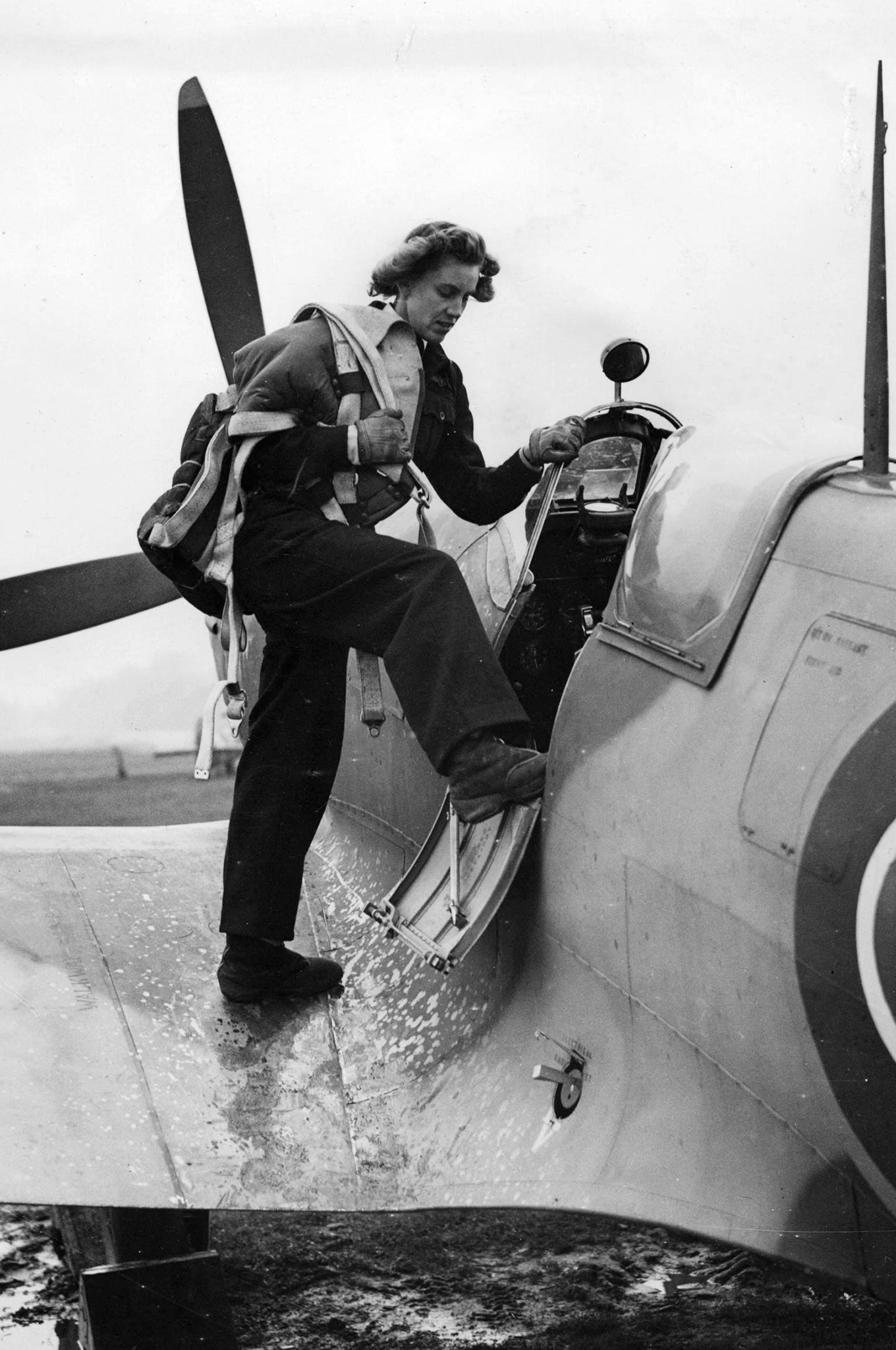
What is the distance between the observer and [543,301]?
5695 mm

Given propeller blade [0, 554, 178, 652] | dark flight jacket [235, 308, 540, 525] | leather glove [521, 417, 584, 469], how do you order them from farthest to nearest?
propeller blade [0, 554, 178, 652]
leather glove [521, 417, 584, 469]
dark flight jacket [235, 308, 540, 525]

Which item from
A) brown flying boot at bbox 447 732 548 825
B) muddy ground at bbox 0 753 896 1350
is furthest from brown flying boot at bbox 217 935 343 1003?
muddy ground at bbox 0 753 896 1350

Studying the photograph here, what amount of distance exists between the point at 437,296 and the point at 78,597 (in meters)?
3.45

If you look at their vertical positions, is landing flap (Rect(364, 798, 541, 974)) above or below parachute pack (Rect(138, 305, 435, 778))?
below

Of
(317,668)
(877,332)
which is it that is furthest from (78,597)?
(877,332)

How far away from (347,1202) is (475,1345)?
1.09 m

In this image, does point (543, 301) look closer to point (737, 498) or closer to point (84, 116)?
point (737, 498)

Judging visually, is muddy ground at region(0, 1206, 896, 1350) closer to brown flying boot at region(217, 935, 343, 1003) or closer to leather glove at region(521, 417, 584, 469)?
brown flying boot at region(217, 935, 343, 1003)

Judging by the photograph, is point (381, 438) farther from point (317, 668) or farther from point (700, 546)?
point (700, 546)

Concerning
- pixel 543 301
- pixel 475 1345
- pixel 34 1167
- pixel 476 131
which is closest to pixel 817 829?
pixel 34 1167

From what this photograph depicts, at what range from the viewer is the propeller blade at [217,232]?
6.45 m

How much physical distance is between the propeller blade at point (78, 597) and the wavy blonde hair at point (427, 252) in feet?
9.95

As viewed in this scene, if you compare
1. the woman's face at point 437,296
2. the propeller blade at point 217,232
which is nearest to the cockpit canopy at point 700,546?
the woman's face at point 437,296

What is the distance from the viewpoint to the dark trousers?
10.8 ft
